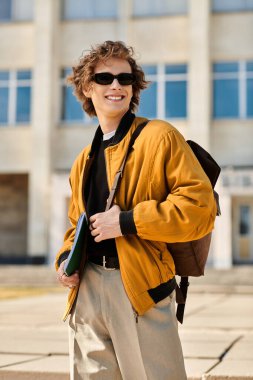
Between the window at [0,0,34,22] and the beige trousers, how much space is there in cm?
2561

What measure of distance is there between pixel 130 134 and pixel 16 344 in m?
4.14

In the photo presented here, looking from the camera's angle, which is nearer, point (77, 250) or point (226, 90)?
point (77, 250)

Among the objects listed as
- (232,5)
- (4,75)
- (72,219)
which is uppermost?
(232,5)

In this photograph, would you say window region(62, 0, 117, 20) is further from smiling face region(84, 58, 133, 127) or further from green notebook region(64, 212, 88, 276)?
green notebook region(64, 212, 88, 276)

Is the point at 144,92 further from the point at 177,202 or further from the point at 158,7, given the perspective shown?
the point at 177,202

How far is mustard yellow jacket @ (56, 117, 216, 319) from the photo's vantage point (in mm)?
2816

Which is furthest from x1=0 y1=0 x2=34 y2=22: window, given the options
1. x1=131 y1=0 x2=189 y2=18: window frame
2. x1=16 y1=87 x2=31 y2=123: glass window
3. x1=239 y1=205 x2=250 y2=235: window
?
x1=239 y1=205 x2=250 y2=235: window

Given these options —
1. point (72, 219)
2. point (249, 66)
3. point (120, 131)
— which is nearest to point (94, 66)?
point (120, 131)

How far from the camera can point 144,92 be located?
25938 mm

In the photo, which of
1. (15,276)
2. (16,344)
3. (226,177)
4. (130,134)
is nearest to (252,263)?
(226,177)

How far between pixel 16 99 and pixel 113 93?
2460 cm

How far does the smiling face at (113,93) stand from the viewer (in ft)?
10.3

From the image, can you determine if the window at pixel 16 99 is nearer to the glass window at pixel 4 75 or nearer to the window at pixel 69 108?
the glass window at pixel 4 75

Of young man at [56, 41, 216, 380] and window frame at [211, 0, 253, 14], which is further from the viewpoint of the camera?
window frame at [211, 0, 253, 14]
